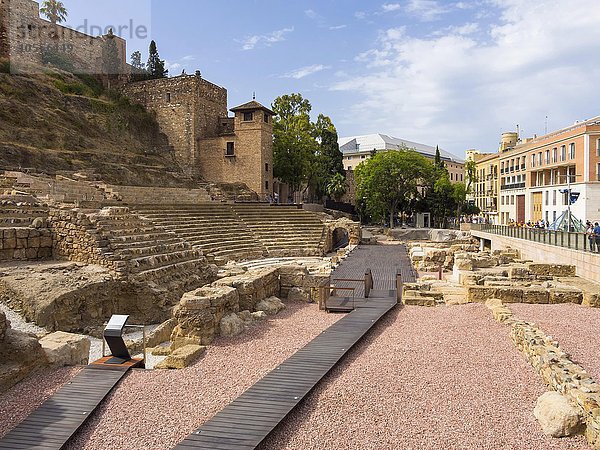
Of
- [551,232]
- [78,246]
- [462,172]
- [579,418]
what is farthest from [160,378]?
[462,172]

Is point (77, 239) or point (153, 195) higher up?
point (153, 195)

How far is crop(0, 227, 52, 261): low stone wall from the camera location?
587 inches

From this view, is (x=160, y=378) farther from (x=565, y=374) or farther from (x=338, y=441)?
(x=565, y=374)

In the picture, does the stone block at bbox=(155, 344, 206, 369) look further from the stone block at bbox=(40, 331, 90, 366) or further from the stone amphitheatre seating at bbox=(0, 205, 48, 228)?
the stone amphitheatre seating at bbox=(0, 205, 48, 228)

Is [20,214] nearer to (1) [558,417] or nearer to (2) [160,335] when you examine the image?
(2) [160,335]

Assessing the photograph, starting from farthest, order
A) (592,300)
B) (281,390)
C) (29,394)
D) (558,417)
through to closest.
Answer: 1. (592,300)
2. (29,394)
3. (281,390)
4. (558,417)

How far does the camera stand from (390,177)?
4072 cm

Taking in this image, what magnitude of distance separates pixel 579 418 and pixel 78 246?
14.9 meters

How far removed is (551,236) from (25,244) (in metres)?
20.3

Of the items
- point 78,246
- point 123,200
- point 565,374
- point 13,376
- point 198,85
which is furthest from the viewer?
point 198,85

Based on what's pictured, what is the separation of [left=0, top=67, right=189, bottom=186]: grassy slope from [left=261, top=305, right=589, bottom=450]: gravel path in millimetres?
25370

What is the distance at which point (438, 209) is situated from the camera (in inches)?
1770

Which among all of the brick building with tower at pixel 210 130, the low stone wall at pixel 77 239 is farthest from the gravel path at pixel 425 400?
the brick building with tower at pixel 210 130

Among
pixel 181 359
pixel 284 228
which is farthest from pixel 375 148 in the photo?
pixel 181 359
